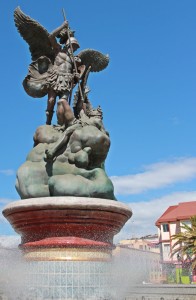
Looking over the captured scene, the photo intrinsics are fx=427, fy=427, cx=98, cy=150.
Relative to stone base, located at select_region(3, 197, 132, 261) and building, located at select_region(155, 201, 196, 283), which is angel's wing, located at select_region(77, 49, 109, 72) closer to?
stone base, located at select_region(3, 197, 132, 261)

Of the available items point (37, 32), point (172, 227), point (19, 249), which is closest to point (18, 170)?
point (19, 249)

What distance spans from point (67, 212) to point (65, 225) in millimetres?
322

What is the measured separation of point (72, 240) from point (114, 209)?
94cm

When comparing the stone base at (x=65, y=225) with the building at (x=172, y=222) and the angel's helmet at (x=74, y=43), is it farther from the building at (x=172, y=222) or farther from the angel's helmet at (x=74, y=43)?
the building at (x=172, y=222)

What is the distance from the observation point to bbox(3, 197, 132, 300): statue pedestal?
7.36m

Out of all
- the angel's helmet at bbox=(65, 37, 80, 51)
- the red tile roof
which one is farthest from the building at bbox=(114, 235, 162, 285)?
the red tile roof

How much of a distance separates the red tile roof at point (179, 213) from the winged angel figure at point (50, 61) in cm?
3724

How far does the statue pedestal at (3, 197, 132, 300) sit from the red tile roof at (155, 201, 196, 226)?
39.1 metres

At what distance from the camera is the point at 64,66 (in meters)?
10.6

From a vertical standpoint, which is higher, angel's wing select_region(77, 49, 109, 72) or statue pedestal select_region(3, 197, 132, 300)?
angel's wing select_region(77, 49, 109, 72)

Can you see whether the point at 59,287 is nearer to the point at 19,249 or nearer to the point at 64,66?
the point at 19,249

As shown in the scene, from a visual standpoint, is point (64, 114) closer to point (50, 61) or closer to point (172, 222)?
point (50, 61)

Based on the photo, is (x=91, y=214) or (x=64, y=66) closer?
(x=91, y=214)

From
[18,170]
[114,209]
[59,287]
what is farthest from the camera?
[18,170]
